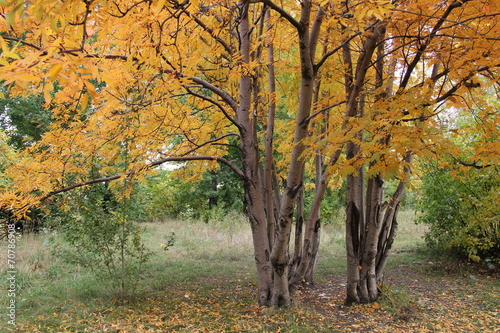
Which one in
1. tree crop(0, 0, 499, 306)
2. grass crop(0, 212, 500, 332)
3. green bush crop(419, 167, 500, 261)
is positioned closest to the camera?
tree crop(0, 0, 499, 306)

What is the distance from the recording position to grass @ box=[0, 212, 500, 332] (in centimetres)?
392

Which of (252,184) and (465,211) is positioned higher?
(252,184)

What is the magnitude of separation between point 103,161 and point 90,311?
1.96 metres

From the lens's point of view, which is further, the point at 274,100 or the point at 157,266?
the point at 157,266

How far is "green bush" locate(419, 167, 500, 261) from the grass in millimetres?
559

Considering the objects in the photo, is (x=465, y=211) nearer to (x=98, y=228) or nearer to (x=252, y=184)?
(x=252, y=184)

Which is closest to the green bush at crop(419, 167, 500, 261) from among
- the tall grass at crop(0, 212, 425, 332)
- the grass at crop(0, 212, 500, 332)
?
the grass at crop(0, 212, 500, 332)

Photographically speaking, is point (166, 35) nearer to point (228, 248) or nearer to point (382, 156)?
point (382, 156)

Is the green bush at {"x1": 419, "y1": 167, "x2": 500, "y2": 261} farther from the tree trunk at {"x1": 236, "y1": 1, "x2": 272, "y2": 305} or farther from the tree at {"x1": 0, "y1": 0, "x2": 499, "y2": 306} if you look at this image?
the tree trunk at {"x1": 236, "y1": 1, "x2": 272, "y2": 305}

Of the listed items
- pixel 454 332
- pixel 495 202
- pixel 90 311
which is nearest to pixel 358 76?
pixel 454 332

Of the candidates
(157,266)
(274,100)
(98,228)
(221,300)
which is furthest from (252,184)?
(157,266)

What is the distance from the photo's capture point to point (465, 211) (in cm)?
679

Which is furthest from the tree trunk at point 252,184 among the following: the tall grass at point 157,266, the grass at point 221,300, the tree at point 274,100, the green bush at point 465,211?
the green bush at point 465,211

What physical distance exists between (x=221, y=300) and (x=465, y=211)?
5.16 meters
